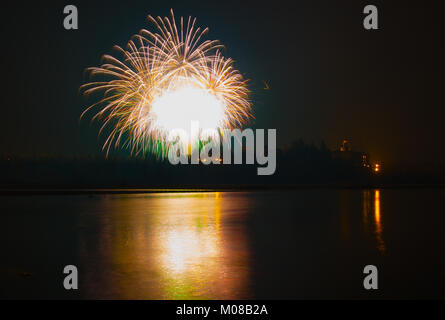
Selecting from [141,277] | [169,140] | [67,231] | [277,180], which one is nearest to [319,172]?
[277,180]

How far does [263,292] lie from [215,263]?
245 centimetres

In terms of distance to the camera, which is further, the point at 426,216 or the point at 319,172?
the point at 319,172

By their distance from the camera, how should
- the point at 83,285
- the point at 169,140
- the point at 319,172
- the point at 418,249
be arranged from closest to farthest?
1. the point at 83,285
2. the point at 418,249
3. the point at 169,140
4. the point at 319,172

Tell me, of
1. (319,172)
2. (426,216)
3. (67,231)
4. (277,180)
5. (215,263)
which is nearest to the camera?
(215,263)

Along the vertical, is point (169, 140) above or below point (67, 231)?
above

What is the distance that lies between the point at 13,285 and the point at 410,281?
272 inches

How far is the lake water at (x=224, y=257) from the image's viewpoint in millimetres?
7891

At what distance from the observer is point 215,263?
394 inches

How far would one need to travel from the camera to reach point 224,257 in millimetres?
10656

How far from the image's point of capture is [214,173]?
73500mm

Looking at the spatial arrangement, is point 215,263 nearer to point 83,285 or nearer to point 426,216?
point 83,285

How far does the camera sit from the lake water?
7.89m
